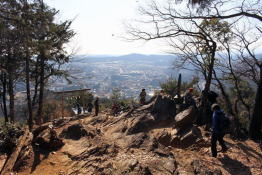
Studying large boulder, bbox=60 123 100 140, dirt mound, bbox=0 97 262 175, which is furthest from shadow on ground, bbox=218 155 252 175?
large boulder, bbox=60 123 100 140

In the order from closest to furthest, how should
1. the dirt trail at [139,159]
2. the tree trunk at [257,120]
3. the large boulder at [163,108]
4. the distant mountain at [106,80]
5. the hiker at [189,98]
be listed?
the dirt trail at [139,159]
the tree trunk at [257,120]
the hiker at [189,98]
the large boulder at [163,108]
the distant mountain at [106,80]

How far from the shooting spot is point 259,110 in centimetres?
951

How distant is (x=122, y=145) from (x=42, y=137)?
2.72 meters

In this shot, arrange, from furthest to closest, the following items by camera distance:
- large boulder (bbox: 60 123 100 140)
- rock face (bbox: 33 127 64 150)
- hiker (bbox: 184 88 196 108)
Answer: hiker (bbox: 184 88 196 108)
large boulder (bbox: 60 123 100 140)
rock face (bbox: 33 127 64 150)

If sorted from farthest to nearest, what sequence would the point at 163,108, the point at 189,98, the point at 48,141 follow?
the point at 163,108 → the point at 189,98 → the point at 48,141

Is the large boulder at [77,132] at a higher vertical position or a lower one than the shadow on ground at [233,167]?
lower

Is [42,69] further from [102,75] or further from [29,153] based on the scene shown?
[102,75]

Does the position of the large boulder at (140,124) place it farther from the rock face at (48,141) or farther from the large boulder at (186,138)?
the rock face at (48,141)

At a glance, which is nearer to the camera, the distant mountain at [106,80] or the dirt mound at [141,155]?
the dirt mound at [141,155]

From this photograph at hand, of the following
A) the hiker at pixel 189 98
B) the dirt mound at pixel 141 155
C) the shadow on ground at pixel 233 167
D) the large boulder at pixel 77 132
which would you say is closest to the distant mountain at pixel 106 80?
the hiker at pixel 189 98

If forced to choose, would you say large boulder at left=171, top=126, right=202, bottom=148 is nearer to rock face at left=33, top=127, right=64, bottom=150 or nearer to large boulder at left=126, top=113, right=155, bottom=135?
large boulder at left=126, top=113, right=155, bottom=135

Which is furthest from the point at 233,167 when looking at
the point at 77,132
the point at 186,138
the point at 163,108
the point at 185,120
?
the point at 163,108

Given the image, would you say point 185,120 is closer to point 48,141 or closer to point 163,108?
point 163,108

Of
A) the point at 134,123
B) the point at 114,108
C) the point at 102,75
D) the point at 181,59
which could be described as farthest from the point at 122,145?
the point at 102,75
